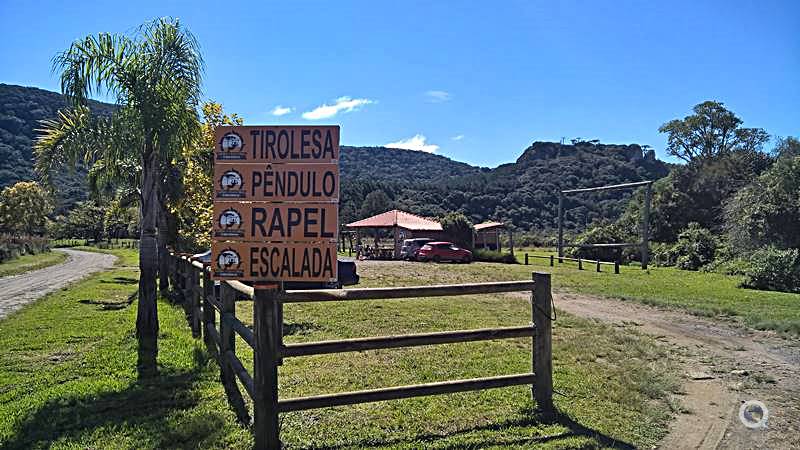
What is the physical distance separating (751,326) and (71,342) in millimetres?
11134

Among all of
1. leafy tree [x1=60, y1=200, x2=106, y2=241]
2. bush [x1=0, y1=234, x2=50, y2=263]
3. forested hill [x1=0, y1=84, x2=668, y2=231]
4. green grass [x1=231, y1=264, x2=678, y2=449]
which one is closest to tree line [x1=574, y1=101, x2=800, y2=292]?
forested hill [x1=0, y1=84, x2=668, y2=231]

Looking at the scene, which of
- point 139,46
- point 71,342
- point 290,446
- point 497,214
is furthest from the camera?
point 497,214

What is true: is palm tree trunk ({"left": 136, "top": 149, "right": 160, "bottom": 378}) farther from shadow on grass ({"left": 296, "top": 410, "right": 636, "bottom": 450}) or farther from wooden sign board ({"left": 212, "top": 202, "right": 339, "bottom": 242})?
shadow on grass ({"left": 296, "top": 410, "right": 636, "bottom": 450})

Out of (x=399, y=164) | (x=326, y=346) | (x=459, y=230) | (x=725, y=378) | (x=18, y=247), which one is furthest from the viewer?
(x=399, y=164)

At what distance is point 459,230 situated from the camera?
3450cm

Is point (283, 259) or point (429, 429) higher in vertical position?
point (283, 259)

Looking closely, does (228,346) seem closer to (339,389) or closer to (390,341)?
(339,389)

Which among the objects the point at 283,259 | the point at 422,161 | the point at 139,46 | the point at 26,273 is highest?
the point at 422,161

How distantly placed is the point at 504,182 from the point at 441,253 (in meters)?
47.4

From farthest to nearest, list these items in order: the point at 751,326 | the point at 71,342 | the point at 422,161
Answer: the point at 422,161 < the point at 751,326 < the point at 71,342

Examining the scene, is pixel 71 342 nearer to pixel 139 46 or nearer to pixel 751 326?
pixel 139 46

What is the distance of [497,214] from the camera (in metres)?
64.1

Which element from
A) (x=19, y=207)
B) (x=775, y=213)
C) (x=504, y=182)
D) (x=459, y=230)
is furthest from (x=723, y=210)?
(x=19, y=207)

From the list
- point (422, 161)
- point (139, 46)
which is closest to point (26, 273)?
point (139, 46)
